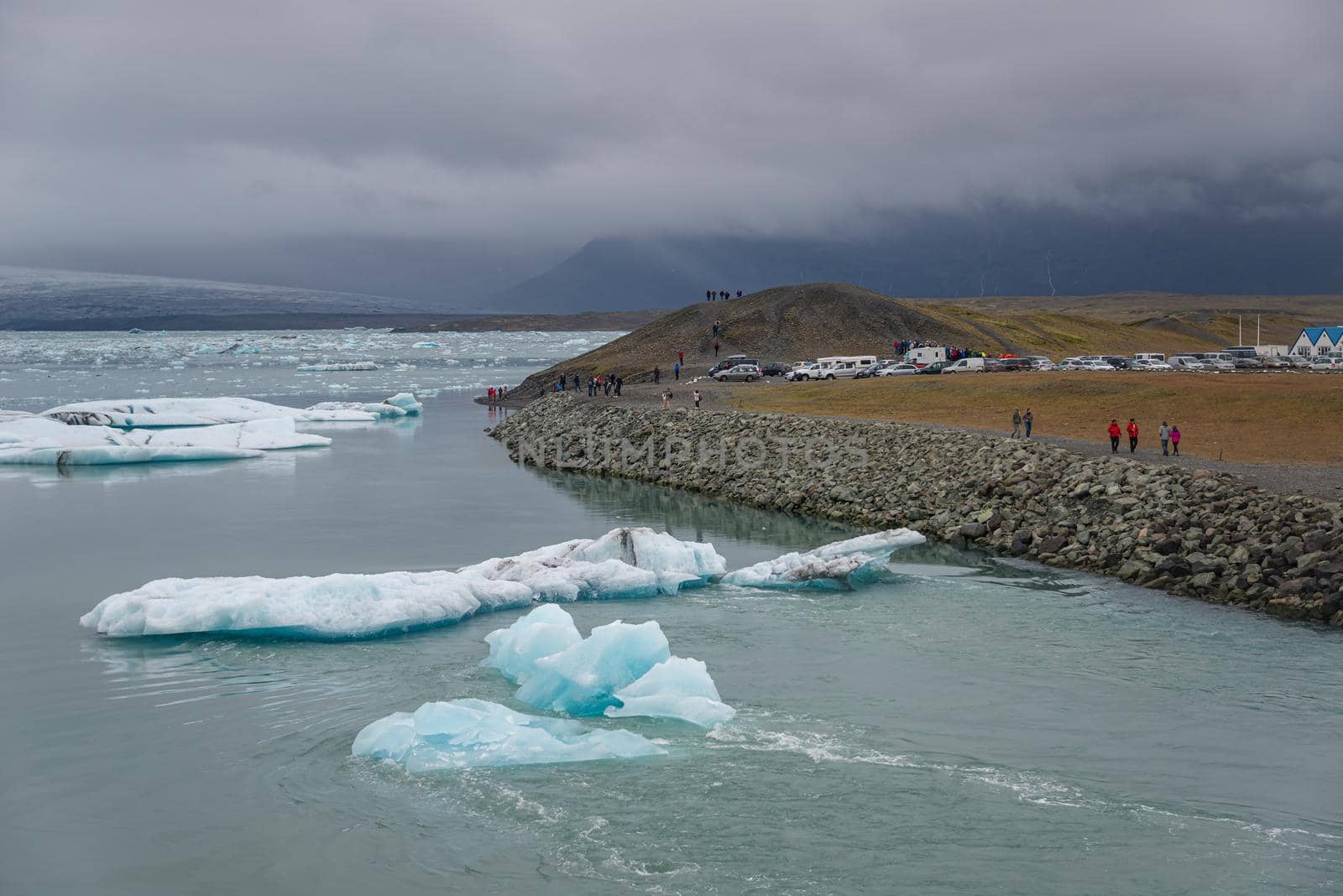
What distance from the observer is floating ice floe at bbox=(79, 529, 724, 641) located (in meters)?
18.7

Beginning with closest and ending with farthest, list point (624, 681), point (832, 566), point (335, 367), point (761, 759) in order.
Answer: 1. point (761, 759)
2. point (624, 681)
3. point (832, 566)
4. point (335, 367)

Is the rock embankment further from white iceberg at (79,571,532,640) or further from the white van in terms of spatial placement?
the white van

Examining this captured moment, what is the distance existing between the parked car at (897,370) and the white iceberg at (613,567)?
4060 cm

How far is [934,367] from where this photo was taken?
214 feet

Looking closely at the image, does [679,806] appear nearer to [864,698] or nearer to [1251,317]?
[864,698]

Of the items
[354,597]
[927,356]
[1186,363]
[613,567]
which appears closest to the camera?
[354,597]

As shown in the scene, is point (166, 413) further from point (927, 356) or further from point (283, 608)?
point (283, 608)

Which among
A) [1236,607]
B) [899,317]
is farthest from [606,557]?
[899,317]

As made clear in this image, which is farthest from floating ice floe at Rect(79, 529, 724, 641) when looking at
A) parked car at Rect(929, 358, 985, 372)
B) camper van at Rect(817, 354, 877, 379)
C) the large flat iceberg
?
parked car at Rect(929, 358, 985, 372)

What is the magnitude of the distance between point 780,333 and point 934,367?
1831 centimetres

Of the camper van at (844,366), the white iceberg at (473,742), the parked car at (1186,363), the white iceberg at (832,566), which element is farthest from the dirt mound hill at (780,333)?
the white iceberg at (473,742)

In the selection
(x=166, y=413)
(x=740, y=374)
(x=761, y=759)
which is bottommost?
(x=761, y=759)

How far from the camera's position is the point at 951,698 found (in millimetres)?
15680

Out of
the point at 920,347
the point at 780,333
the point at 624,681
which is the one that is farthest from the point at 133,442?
the point at 780,333
